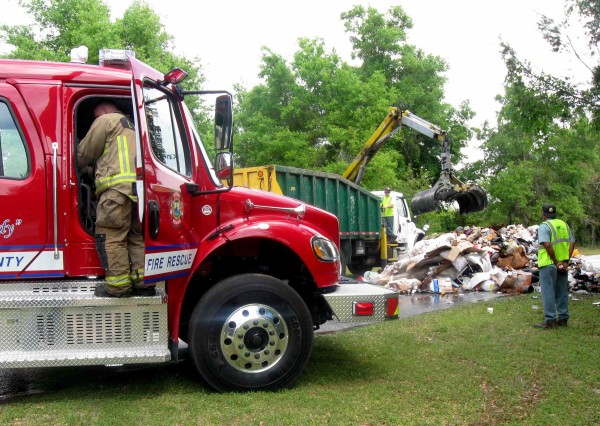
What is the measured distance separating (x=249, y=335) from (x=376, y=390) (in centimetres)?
120

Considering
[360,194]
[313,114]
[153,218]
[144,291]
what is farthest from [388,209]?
[153,218]

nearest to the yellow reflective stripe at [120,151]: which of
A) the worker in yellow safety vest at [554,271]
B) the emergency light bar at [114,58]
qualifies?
the emergency light bar at [114,58]

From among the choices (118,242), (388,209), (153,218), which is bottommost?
(118,242)

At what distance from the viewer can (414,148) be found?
40.8 m

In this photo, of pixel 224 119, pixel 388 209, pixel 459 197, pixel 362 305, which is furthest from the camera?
pixel 388 209

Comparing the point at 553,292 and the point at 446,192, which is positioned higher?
the point at 446,192

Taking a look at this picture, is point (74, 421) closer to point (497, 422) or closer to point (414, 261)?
point (497, 422)

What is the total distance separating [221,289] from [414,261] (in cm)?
998

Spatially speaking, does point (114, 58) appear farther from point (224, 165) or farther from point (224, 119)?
point (224, 165)

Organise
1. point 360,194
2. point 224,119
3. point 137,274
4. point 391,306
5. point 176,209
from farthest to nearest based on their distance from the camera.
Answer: point 360,194 → point 391,306 → point 224,119 → point 176,209 → point 137,274

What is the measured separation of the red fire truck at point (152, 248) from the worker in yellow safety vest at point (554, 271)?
3.67 meters

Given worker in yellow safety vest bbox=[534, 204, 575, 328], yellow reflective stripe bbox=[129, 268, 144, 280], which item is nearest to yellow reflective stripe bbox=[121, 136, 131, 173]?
yellow reflective stripe bbox=[129, 268, 144, 280]

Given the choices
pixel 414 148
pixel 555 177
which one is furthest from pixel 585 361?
pixel 555 177

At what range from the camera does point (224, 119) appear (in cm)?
540
